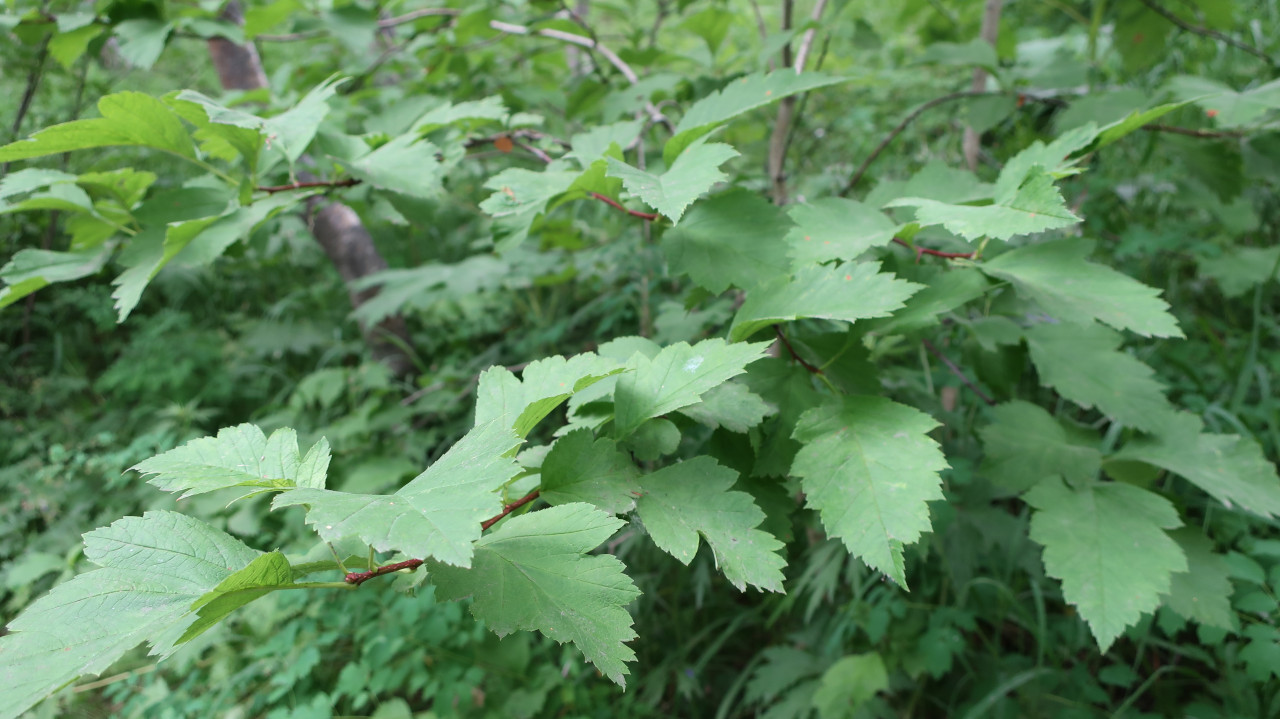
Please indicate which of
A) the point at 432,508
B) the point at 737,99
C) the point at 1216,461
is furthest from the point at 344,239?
the point at 1216,461

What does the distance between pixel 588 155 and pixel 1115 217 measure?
92.5 inches

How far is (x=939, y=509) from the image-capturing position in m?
1.24

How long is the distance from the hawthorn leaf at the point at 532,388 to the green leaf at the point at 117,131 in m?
0.59

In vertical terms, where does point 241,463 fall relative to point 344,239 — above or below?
above

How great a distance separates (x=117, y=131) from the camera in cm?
84

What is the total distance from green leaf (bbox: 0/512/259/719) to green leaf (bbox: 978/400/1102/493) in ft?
3.06

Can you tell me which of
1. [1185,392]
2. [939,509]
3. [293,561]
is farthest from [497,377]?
[1185,392]

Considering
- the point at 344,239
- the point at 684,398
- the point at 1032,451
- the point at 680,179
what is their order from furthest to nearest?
the point at 344,239 → the point at 1032,451 → the point at 680,179 → the point at 684,398

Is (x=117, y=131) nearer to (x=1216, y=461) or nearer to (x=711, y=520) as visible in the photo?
(x=711, y=520)

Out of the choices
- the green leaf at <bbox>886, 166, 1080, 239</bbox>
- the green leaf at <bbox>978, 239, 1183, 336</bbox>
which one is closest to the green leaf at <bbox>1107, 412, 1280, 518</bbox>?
the green leaf at <bbox>978, 239, 1183, 336</bbox>

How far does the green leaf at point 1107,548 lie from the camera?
757 mm

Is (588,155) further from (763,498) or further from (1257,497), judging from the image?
(1257,497)

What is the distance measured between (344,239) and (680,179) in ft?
7.68

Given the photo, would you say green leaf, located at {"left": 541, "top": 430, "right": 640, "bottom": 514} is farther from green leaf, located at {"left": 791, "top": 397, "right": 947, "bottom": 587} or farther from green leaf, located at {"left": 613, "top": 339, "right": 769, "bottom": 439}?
green leaf, located at {"left": 791, "top": 397, "right": 947, "bottom": 587}
